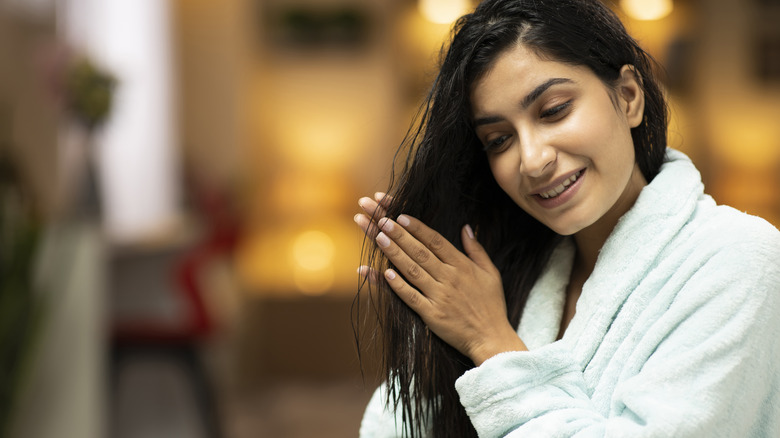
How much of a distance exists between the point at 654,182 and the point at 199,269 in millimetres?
2224

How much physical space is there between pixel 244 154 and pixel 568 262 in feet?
14.5

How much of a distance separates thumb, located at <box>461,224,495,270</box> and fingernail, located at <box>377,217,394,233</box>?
0.13m

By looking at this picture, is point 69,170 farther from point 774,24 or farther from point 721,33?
point 774,24

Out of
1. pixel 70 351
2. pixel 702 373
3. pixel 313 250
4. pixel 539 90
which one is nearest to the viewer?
pixel 702 373

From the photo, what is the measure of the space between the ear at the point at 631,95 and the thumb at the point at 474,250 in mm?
256

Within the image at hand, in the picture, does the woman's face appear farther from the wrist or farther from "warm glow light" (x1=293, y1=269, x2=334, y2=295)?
"warm glow light" (x1=293, y1=269, x2=334, y2=295)

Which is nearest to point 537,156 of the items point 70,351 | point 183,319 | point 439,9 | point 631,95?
point 631,95

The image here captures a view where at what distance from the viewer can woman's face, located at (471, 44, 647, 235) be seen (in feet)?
3.14

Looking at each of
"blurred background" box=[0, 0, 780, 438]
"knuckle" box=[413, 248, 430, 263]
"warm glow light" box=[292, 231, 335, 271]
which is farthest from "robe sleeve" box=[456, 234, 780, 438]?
"warm glow light" box=[292, 231, 335, 271]

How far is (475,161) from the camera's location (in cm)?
110

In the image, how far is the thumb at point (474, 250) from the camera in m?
1.12

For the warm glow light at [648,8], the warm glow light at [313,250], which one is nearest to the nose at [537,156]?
the warm glow light at [648,8]

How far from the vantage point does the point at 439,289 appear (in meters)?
1.05

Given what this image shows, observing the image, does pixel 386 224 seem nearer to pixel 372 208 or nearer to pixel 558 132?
pixel 372 208
